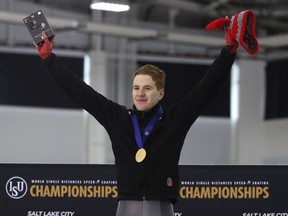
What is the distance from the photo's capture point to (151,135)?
11.4 feet

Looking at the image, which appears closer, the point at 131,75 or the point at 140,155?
the point at 140,155

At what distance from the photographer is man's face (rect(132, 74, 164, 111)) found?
344cm

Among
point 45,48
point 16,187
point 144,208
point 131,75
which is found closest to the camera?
point 144,208

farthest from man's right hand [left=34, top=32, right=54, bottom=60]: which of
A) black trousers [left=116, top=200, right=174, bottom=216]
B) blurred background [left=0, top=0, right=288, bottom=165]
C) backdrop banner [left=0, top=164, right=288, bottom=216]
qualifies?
blurred background [left=0, top=0, right=288, bottom=165]

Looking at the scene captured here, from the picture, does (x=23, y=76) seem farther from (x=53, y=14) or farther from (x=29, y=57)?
(x=53, y=14)

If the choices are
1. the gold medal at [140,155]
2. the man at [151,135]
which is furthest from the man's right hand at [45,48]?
the gold medal at [140,155]

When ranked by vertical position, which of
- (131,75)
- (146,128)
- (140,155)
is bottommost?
(140,155)

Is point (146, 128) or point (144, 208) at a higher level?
point (146, 128)

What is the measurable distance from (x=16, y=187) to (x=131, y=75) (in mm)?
8898

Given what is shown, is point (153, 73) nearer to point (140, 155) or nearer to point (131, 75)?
point (140, 155)

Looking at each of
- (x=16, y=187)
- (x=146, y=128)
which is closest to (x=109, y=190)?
(x=16, y=187)

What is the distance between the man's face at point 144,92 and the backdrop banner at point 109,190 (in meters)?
2.24

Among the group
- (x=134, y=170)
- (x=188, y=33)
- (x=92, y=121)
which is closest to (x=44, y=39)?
(x=134, y=170)

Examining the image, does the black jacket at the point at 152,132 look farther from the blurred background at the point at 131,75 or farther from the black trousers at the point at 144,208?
the blurred background at the point at 131,75
